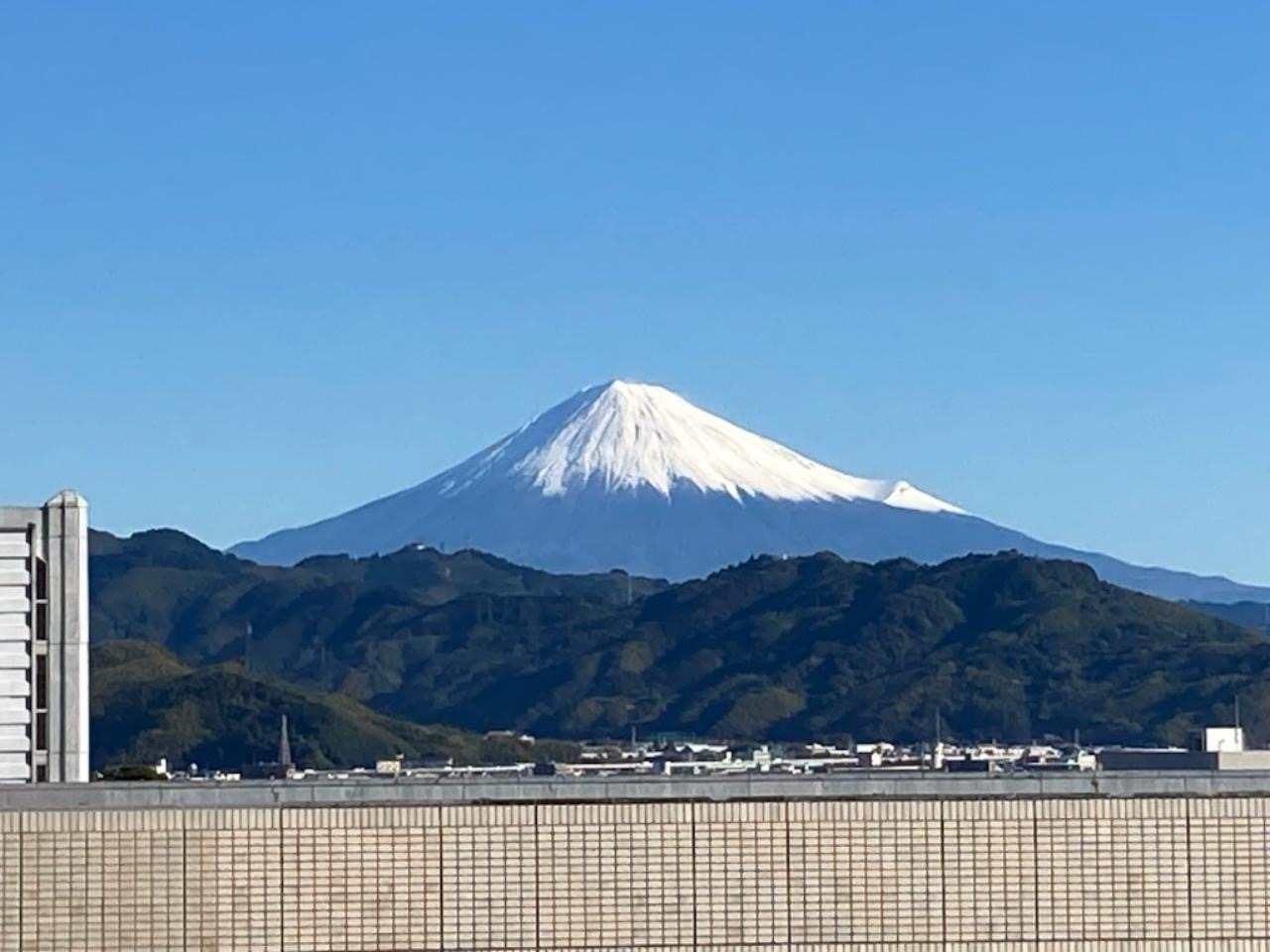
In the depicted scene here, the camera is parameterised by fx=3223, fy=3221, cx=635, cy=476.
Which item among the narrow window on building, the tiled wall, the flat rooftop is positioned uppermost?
the narrow window on building

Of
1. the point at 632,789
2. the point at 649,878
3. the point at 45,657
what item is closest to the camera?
the point at 649,878

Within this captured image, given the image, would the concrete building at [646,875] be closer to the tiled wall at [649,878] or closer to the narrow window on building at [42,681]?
the tiled wall at [649,878]

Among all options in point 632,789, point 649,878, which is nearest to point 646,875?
point 649,878

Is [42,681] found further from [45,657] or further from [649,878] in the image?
[649,878]

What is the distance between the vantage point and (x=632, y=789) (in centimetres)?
3525

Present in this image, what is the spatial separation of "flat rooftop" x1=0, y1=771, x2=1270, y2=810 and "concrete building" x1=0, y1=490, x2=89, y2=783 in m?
12.5

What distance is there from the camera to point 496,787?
116 ft

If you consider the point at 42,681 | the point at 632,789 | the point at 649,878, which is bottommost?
the point at 649,878

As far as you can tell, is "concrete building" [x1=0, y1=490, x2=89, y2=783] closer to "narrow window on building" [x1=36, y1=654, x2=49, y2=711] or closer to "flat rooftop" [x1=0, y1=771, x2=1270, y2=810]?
"narrow window on building" [x1=36, y1=654, x2=49, y2=711]

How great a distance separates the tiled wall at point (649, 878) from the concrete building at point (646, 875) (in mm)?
21

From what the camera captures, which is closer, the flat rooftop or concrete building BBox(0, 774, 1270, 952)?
concrete building BBox(0, 774, 1270, 952)

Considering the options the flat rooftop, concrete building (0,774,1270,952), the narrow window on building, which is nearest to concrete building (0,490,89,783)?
the narrow window on building

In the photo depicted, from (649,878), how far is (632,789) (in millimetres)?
1674

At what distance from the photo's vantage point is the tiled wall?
33.6 metres
